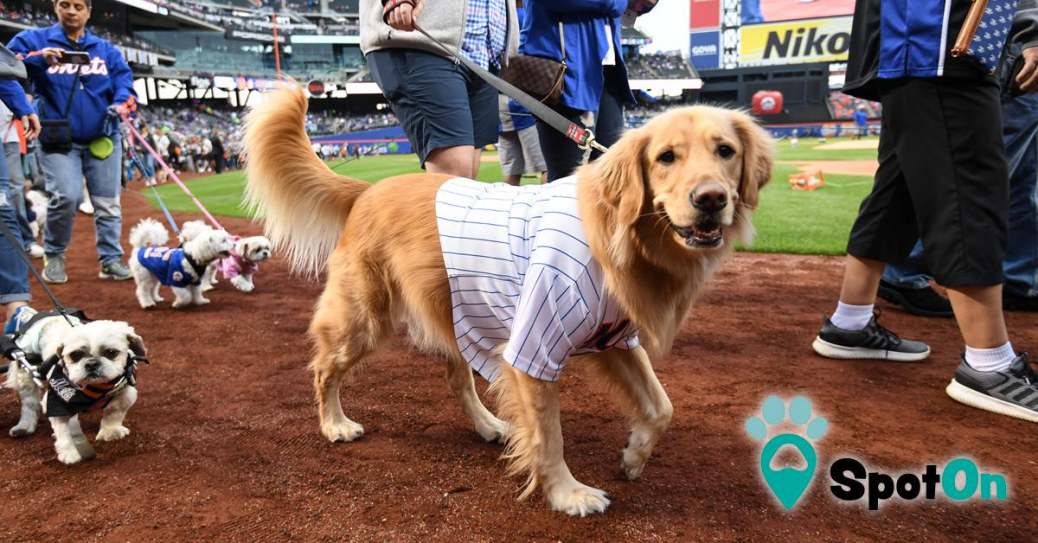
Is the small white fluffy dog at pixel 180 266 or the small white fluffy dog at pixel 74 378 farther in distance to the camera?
the small white fluffy dog at pixel 180 266

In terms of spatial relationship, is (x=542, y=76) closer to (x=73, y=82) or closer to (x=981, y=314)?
(x=981, y=314)

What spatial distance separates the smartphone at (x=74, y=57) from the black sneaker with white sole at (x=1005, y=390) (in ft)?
25.4

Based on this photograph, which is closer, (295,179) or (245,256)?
(295,179)

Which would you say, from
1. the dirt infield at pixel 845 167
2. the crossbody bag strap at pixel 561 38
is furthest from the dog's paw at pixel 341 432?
the dirt infield at pixel 845 167

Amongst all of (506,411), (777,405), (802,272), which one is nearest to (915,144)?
(777,405)

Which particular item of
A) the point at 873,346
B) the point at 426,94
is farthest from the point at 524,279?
the point at 873,346

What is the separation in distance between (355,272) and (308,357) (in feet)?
5.63

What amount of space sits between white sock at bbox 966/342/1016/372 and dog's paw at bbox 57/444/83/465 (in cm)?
428

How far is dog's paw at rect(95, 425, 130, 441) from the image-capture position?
3.15m

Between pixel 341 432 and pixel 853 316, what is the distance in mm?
2988

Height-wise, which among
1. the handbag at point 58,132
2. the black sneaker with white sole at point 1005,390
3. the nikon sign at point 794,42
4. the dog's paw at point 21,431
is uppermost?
the nikon sign at point 794,42

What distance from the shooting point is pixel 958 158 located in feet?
9.87

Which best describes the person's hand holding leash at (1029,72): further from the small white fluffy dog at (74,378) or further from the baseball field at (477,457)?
the small white fluffy dog at (74,378)

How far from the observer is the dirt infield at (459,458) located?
2289 mm
